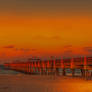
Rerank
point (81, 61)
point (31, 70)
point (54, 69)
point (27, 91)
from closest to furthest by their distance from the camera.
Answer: point (27, 91) → point (81, 61) → point (54, 69) → point (31, 70)

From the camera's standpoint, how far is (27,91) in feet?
79.5

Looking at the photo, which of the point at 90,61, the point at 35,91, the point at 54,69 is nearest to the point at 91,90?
the point at 35,91

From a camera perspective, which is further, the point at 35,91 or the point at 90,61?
the point at 90,61

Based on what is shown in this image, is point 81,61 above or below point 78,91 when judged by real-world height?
above

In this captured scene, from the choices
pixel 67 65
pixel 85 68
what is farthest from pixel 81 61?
pixel 67 65

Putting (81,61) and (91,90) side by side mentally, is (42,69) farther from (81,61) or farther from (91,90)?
(91,90)

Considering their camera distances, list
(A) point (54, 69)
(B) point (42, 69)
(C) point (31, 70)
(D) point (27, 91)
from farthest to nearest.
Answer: (C) point (31, 70), (B) point (42, 69), (A) point (54, 69), (D) point (27, 91)

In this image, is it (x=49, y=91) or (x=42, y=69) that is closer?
(x=49, y=91)

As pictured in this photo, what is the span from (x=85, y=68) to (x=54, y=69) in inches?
621

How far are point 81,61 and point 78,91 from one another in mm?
17183

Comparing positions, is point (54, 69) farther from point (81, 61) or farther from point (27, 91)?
point (27, 91)

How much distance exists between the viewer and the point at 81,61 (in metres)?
41.6

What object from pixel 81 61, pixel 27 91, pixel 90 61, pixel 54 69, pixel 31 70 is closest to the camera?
pixel 27 91

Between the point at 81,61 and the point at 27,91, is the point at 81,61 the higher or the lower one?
the higher one
